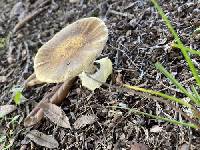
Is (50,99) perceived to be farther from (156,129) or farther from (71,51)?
(156,129)

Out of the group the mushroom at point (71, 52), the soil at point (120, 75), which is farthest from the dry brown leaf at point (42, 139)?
the mushroom at point (71, 52)

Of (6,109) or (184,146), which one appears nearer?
(184,146)

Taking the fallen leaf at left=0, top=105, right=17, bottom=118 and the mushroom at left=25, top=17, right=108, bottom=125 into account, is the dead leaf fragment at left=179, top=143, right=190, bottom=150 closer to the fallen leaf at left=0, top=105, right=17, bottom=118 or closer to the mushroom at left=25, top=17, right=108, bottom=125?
the mushroom at left=25, top=17, right=108, bottom=125

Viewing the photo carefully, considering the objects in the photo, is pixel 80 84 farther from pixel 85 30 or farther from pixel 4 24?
pixel 4 24

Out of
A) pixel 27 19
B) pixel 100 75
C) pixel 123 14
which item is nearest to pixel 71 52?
pixel 100 75

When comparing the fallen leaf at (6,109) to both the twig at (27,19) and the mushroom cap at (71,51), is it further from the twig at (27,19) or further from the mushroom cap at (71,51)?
the twig at (27,19)

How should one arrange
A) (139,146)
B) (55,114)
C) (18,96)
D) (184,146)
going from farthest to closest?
(18,96)
(55,114)
(139,146)
(184,146)

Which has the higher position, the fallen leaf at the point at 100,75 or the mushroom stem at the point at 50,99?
the fallen leaf at the point at 100,75
